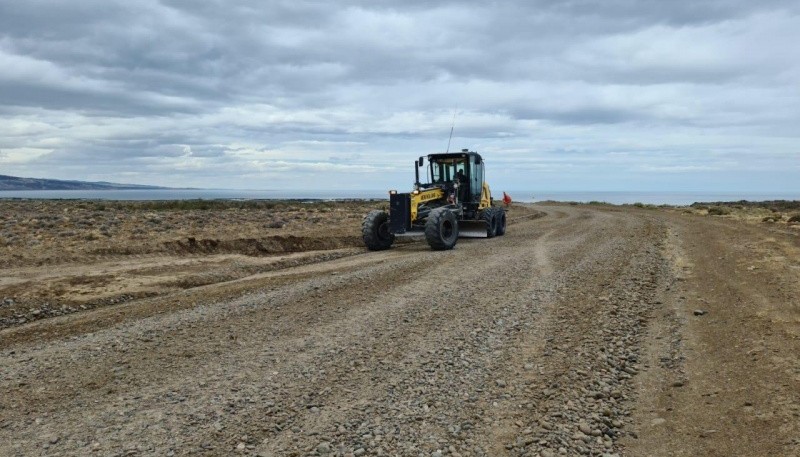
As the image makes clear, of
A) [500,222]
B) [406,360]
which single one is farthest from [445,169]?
[406,360]

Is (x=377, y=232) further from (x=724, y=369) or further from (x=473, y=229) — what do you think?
(x=724, y=369)

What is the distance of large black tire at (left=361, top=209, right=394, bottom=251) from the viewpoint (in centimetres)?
1777

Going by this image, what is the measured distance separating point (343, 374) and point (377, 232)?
39.5 feet

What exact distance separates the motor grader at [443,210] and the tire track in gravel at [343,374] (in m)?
7.01

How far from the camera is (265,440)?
4.55m

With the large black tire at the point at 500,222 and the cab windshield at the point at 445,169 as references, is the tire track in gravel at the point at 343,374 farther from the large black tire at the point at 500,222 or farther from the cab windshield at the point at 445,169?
the large black tire at the point at 500,222

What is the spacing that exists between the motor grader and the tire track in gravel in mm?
7010

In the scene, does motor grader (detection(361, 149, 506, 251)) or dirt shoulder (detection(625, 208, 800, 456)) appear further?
motor grader (detection(361, 149, 506, 251))

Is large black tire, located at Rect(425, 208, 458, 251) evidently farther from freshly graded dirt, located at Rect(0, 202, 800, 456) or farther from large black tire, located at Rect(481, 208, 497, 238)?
freshly graded dirt, located at Rect(0, 202, 800, 456)

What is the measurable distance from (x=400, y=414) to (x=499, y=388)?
1.18 meters

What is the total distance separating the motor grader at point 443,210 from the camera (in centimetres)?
1755

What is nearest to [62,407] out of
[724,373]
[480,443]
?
[480,443]

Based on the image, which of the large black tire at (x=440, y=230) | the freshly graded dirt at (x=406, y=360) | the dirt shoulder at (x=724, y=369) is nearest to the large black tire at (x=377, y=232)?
the large black tire at (x=440, y=230)

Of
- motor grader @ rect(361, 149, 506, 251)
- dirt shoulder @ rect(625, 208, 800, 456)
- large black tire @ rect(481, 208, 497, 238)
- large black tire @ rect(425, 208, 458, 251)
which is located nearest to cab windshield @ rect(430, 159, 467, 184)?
motor grader @ rect(361, 149, 506, 251)
